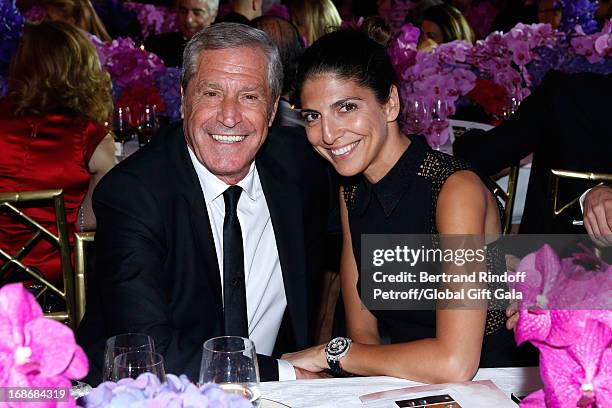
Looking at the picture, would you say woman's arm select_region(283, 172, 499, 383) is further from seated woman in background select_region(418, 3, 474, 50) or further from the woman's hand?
seated woman in background select_region(418, 3, 474, 50)

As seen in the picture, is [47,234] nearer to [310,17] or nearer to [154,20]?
[310,17]

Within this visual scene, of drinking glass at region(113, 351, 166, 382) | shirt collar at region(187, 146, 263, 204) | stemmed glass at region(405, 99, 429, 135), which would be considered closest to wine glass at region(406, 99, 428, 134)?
stemmed glass at region(405, 99, 429, 135)

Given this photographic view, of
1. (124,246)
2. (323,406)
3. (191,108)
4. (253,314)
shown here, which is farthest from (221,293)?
(323,406)

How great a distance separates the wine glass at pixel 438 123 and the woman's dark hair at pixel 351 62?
184 centimetres

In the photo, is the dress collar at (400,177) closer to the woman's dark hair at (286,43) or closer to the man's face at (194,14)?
the woman's dark hair at (286,43)

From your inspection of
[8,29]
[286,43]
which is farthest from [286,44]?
[8,29]

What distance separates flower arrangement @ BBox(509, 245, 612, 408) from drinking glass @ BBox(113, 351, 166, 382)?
55cm

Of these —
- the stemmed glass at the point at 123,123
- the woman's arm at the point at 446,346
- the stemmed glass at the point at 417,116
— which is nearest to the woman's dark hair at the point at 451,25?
the stemmed glass at the point at 417,116

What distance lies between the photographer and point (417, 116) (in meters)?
3.93

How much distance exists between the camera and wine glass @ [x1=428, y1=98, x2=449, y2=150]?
3957mm

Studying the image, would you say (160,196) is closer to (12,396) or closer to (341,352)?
(341,352)

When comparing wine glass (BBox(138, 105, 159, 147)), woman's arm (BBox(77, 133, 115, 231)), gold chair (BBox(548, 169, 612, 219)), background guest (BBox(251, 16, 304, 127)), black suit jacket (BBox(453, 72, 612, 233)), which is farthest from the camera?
wine glass (BBox(138, 105, 159, 147))

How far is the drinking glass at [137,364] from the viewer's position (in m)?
1.24

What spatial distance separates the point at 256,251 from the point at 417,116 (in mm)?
1923
